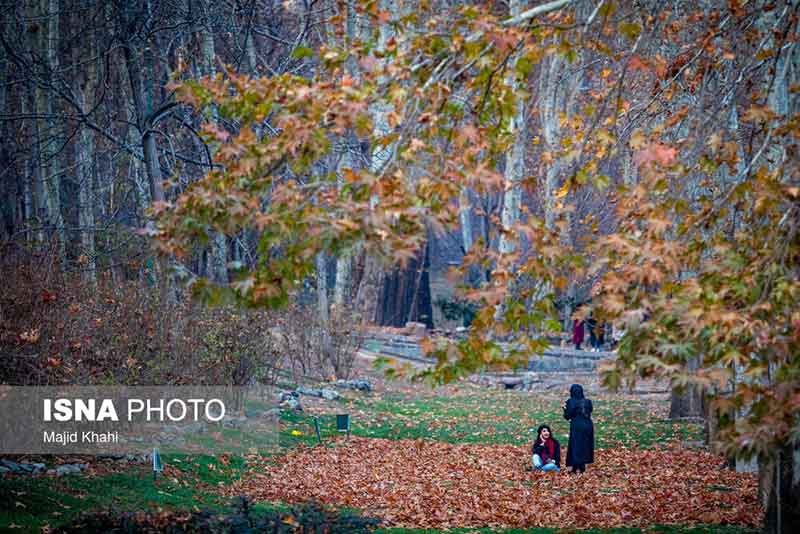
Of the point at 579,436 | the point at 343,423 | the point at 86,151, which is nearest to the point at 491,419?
the point at 343,423

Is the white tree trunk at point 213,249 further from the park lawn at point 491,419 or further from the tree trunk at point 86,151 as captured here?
the tree trunk at point 86,151

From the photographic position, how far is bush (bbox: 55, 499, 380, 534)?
21.7 feet

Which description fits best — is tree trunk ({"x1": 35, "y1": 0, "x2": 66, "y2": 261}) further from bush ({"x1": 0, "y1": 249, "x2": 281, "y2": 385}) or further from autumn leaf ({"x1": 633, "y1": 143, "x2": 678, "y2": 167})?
autumn leaf ({"x1": 633, "y1": 143, "x2": 678, "y2": 167})

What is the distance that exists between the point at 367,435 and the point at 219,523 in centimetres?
921

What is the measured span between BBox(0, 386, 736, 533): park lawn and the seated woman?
8.52ft

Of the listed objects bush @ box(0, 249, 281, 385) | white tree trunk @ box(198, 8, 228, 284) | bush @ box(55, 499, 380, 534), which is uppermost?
white tree trunk @ box(198, 8, 228, 284)

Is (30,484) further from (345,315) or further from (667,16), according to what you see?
(345,315)

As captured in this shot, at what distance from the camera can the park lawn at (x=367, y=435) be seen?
331 inches

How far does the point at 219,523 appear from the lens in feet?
21.9

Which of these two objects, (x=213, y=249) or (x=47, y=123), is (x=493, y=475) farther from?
(x=47, y=123)

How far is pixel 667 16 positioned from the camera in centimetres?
856

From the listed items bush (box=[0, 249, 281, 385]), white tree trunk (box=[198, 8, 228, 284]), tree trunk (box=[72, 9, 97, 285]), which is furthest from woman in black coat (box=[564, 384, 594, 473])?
tree trunk (box=[72, 9, 97, 285])

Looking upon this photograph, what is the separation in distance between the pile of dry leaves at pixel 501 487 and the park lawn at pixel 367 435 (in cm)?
53

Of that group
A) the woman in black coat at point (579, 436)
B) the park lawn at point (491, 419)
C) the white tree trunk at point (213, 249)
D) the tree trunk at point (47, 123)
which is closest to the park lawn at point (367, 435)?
the park lawn at point (491, 419)
